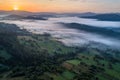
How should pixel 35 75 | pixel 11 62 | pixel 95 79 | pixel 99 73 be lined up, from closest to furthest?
pixel 35 75
pixel 95 79
pixel 99 73
pixel 11 62

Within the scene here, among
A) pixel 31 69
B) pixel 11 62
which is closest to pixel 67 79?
pixel 31 69

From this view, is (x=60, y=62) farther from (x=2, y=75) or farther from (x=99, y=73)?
(x=2, y=75)

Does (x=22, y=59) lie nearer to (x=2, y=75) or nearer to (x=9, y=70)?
(x=9, y=70)

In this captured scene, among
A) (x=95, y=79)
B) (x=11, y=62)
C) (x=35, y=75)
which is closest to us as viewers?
(x=35, y=75)

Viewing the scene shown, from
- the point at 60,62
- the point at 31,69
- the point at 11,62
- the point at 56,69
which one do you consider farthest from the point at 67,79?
the point at 11,62

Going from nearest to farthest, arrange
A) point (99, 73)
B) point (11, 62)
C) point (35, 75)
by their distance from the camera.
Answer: point (35, 75) < point (99, 73) < point (11, 62)

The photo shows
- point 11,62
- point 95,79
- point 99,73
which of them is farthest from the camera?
point 11,62

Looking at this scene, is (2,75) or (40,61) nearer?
(2,75)

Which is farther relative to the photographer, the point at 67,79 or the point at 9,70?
the point at 9,70

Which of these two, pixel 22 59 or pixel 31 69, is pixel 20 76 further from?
pixel 22 59
